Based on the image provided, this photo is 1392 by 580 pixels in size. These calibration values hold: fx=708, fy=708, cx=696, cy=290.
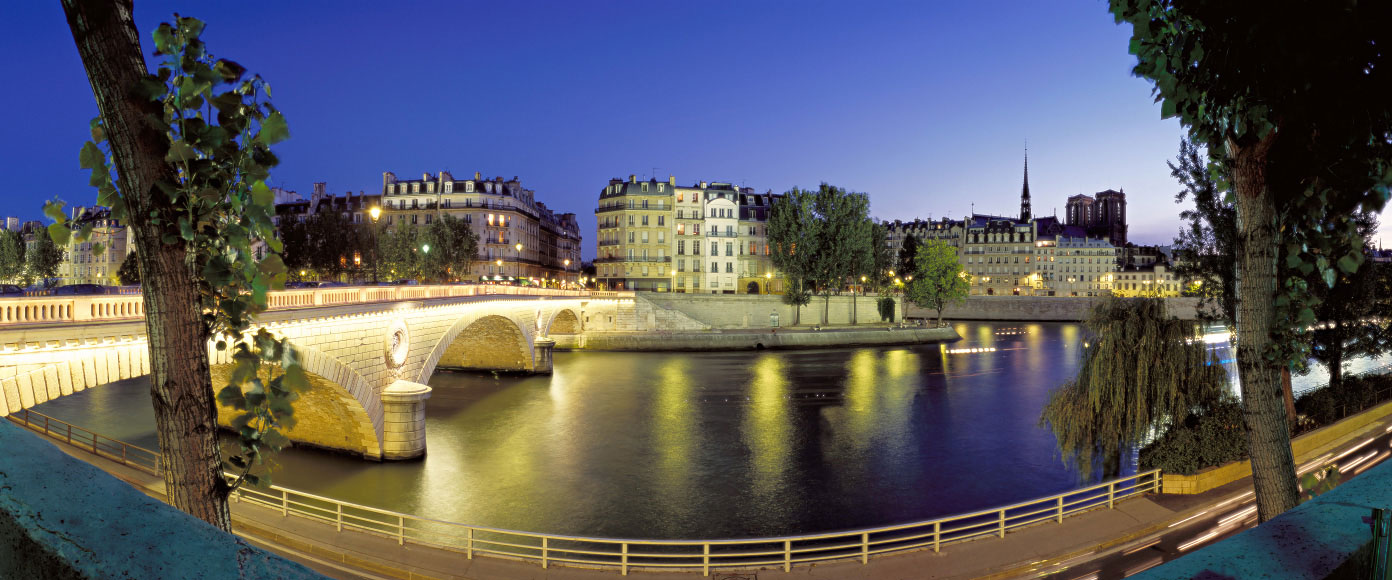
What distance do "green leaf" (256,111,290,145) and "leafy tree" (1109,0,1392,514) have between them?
443cm

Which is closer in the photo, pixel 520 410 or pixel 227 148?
pixel 227 148

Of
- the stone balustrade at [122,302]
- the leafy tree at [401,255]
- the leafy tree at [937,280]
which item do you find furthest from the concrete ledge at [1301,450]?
the leafy tree at [401,255]

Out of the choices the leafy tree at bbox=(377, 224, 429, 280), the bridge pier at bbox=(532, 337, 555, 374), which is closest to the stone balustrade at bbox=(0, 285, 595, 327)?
the bridge pier at bbox=(532, 337, 555, 374)

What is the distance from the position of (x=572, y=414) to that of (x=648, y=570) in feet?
68.1

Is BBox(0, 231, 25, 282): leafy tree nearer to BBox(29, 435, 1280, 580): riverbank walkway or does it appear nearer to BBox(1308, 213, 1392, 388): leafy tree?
BBox(29, 435, 1280, 580): riverbank walkway

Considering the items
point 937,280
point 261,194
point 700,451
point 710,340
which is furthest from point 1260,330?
point 937,280

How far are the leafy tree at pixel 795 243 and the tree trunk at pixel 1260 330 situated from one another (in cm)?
6456

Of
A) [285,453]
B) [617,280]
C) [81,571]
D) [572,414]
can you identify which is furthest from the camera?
[617,280]

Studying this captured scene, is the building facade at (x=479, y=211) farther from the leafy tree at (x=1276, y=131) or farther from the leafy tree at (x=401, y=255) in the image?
the leafy tree at (x=1276, y=131)

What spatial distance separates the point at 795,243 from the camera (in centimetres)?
7000

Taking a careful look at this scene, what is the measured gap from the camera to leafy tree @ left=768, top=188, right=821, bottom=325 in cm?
6906

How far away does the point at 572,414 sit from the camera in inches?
1345

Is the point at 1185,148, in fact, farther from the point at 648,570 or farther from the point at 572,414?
the point at 572,414

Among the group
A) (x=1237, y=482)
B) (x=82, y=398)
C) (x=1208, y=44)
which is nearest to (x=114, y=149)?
(x=1208, y=44)
